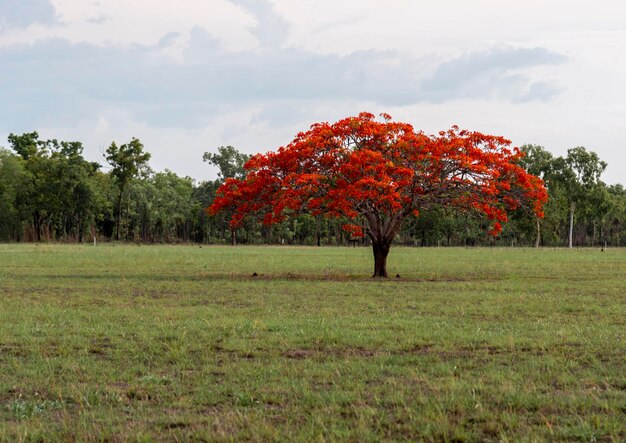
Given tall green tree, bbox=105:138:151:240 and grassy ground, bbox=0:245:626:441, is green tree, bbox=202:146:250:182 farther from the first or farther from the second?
grassy ground, bbox=0:245:626:441

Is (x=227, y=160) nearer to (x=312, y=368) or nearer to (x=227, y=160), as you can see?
(x=227, y=160)

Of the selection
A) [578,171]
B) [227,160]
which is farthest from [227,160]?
[578,171]

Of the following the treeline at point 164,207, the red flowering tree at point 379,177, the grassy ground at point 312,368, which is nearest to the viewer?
the grassy ground at point 312,368

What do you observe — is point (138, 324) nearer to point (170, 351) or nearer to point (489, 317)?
point (170, 351)

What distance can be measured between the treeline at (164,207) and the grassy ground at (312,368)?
Result: 82.9 metres

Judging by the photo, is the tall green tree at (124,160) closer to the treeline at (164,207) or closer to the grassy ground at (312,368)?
the treeline at (164,207)

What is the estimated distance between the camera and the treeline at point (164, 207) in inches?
4112

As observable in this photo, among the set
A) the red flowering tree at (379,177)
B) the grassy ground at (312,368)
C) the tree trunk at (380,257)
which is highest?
the red flowering tree at (379,177)

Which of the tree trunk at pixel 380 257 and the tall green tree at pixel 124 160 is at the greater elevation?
the tall green tree at pixel 124 160

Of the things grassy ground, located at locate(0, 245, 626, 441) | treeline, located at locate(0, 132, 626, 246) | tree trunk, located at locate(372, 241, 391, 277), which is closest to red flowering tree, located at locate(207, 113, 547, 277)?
tree trunk, located at locate(372, 241, 391, 277)

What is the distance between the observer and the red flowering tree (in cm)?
2936

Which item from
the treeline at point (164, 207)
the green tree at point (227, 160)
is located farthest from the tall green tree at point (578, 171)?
the green tree at point (227, 160)

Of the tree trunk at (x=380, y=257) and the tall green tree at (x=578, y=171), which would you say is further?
the tall green tree at (x=578, y=171)

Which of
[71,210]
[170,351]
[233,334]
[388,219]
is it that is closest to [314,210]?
[388,219]
